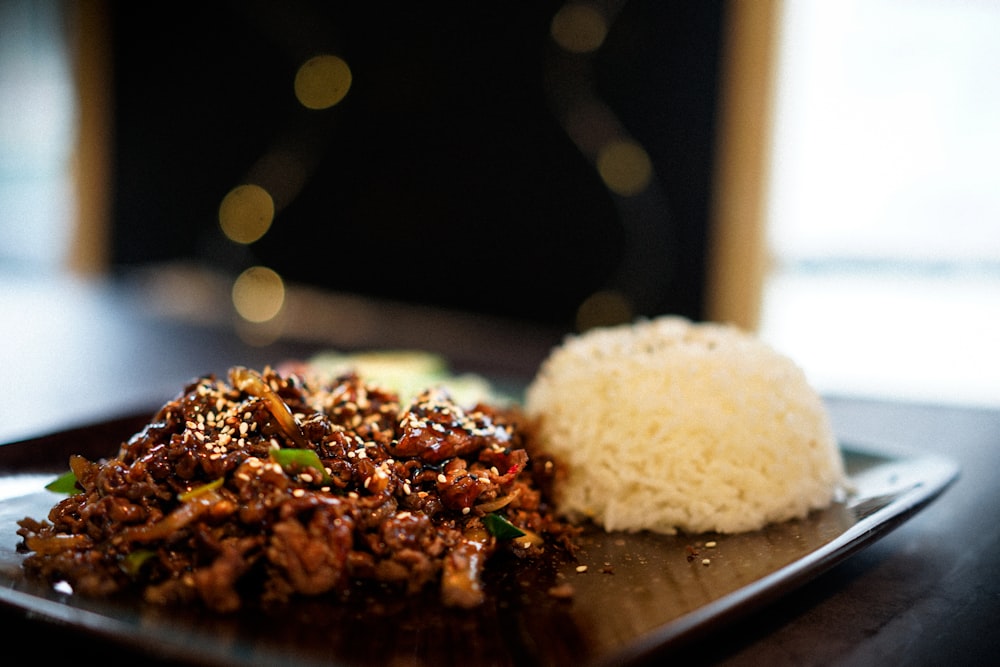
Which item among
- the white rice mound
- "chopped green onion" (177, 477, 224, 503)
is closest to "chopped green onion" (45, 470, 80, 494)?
"chopped green onion" (177, 477, 224, 503)

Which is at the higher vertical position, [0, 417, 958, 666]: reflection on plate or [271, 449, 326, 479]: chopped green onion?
[271, 449, 326, 479]: chopped green onion

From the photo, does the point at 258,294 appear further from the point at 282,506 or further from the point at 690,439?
the point at 282,506

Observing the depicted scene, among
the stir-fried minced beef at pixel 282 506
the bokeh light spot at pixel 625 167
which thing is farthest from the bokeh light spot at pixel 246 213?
the stir-fried minced beef at pixel 282 506

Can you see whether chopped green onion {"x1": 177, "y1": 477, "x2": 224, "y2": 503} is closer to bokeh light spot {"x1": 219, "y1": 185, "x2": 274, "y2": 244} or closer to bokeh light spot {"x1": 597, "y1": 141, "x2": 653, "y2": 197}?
bokeh light spot {"x1": 597, "y1": 141, "x2": 653, "y2": 197}

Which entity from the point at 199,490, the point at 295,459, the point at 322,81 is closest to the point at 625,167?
the point at 322,81

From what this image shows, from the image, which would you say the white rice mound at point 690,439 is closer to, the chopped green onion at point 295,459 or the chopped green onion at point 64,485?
the chopped green onion at point 295,459

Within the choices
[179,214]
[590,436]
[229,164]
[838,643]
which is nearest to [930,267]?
[590,436]
